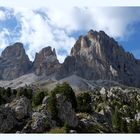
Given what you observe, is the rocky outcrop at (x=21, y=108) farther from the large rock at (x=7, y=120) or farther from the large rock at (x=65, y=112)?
the large rock at (x=65, y=112)

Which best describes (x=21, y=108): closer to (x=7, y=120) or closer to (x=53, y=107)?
(x=7, y=120)

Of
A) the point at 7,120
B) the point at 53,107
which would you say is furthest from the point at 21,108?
the point at 53,107

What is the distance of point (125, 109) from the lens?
98.0 metres

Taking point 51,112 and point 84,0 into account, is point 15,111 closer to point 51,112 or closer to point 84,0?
point 51,112

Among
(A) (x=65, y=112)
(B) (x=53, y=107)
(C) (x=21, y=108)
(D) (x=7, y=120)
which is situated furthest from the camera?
(B) (x=53, y=107)

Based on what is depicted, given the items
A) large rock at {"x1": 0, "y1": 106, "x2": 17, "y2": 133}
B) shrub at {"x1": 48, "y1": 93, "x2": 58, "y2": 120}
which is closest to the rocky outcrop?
large rock at {"x1": 0, "y1": 106, "x2": 17, "y2": 133}

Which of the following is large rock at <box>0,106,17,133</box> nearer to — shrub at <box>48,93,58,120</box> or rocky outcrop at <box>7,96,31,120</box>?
rocky outcrop at <box>7,96,31,120</box>

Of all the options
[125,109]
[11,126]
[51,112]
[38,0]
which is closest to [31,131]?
[11,126]

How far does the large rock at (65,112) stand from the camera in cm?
3384

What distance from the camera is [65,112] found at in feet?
116

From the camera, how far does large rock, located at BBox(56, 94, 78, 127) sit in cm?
3384

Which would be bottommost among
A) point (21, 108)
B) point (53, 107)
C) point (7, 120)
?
point (7, 120)

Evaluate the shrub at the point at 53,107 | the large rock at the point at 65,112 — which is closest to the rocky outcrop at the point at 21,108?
the shrub at the point at 53,107
